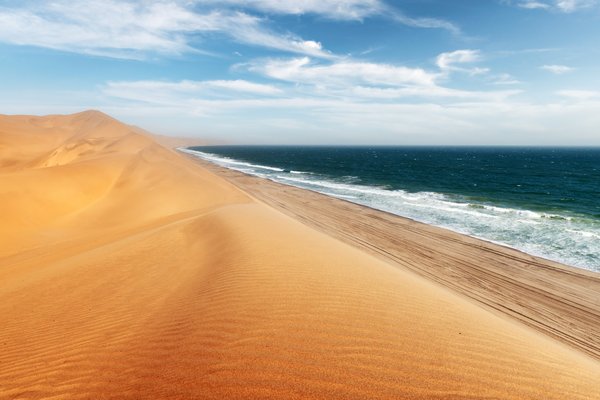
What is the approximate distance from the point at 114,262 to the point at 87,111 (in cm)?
12104

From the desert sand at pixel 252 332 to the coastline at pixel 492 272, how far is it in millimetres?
1377

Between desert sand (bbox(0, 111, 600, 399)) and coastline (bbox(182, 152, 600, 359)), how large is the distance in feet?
4.52

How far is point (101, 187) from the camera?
2880 cm

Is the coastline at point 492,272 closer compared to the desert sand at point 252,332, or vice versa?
the desert sand at point 252,332

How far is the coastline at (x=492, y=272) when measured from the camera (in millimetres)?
10367

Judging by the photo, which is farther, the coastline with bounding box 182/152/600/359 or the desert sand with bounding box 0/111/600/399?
the coastline with bounding box 182/152/600/359

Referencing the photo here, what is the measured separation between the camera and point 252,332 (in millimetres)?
4828

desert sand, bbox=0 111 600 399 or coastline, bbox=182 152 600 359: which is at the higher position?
desert sand, bbox=0 111 600 399

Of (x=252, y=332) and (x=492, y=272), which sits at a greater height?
(x=252, y=332)

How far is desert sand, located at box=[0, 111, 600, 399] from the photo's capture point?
3881mm

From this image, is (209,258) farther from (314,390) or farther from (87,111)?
(87,111)

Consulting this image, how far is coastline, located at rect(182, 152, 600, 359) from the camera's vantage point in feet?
34.0

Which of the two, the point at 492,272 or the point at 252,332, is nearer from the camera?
the point at 252,332

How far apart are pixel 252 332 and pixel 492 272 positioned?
1287cm
